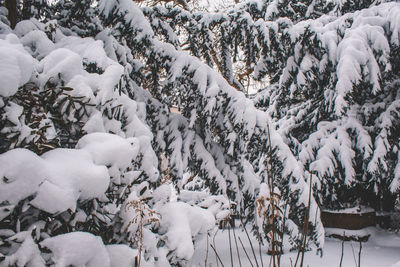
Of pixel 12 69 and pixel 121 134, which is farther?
pixel 121 134

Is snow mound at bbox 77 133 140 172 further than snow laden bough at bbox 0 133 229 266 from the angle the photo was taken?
Yes

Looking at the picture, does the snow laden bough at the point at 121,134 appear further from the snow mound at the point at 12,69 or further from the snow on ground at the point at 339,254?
the snow on ground at the point at 339,254

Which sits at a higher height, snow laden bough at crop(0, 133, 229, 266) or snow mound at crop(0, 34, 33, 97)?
snow mound at crop(0, 34, 33, 97)

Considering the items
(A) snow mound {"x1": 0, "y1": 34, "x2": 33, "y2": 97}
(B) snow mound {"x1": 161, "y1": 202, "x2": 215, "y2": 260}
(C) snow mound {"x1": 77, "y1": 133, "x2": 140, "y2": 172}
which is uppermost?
(A) snow mound {"x1": 0, "y1": 34, "x2": 33, "y2": 97}

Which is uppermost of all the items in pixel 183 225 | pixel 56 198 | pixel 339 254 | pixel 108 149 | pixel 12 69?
pixel 12 69

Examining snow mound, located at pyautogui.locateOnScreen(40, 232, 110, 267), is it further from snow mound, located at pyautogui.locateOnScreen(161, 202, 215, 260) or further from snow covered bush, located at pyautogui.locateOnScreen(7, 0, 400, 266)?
snow mound, located at pyautogui.locateOnScreen(161, 202, 215, 260)

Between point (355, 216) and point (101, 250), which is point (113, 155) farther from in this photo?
point (355, 216)

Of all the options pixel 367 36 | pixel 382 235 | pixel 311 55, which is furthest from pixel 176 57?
pixel 382 235

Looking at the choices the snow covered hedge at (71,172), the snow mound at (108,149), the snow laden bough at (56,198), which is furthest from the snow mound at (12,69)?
the snow mound at (108,149)

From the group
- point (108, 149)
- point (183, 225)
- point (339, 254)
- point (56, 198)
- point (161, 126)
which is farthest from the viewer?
point (339, 254)

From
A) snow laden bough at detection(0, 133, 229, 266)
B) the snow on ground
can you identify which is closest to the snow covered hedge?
snow laden bough at detection(0, 133, 229, 266)

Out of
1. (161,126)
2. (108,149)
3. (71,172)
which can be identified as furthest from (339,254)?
(71,172)

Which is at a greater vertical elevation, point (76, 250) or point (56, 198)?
point (56, 198)

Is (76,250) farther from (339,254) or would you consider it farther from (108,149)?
(339,254)
